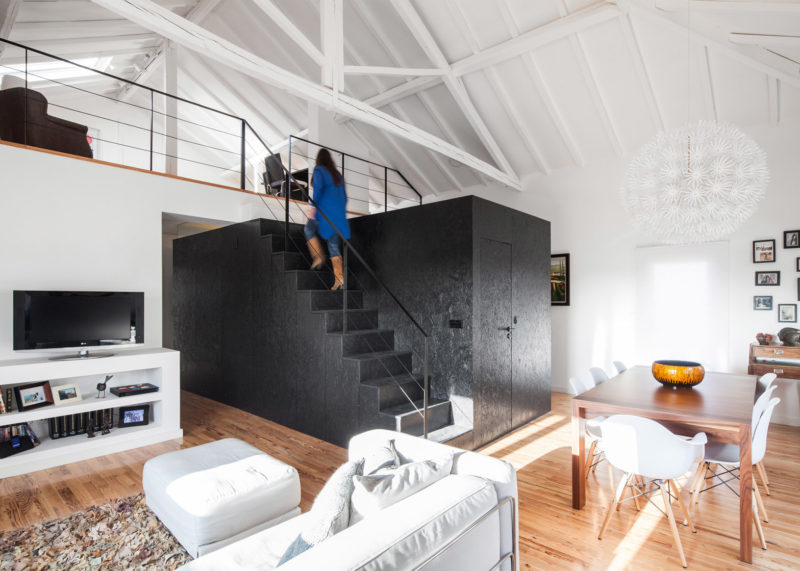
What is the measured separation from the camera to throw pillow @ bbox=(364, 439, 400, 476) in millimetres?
1799

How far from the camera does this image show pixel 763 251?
4.85 m

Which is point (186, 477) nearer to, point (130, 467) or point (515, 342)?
point (130, 467)

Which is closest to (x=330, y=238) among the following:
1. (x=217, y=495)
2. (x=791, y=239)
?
(x=217, y=495)

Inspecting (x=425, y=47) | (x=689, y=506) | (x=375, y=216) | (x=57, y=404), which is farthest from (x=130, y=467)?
(x=425, y=47)

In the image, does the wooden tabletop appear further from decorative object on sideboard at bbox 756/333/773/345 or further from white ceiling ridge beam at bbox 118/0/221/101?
white ceiling ridge beam at bbox 118/0/221/101

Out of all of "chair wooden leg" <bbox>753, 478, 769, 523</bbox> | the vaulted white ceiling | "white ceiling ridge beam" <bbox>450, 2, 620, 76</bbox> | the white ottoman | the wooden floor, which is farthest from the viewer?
"white ceiling ridge beam" <bbox>450, 2, 620, 76</bbox>

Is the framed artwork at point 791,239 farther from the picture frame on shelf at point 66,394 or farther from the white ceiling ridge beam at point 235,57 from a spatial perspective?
the picture frame on shelf at point 66,394

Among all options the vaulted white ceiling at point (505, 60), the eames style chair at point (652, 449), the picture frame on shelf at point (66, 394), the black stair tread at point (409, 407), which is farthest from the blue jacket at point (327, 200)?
the eames style chair at point (652, 449)

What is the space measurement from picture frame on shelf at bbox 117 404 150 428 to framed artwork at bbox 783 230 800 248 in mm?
6727

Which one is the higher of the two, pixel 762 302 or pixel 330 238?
pixel 330 238

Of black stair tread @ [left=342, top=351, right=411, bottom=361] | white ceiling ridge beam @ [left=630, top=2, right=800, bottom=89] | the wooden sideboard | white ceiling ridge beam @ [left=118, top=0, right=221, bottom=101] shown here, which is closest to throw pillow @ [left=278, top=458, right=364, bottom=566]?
black stair tread @ [left=342, top=351, right=411, bottom=361]

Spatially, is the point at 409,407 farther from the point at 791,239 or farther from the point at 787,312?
the point at 791,239

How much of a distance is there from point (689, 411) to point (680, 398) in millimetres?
362

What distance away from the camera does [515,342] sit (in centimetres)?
458
